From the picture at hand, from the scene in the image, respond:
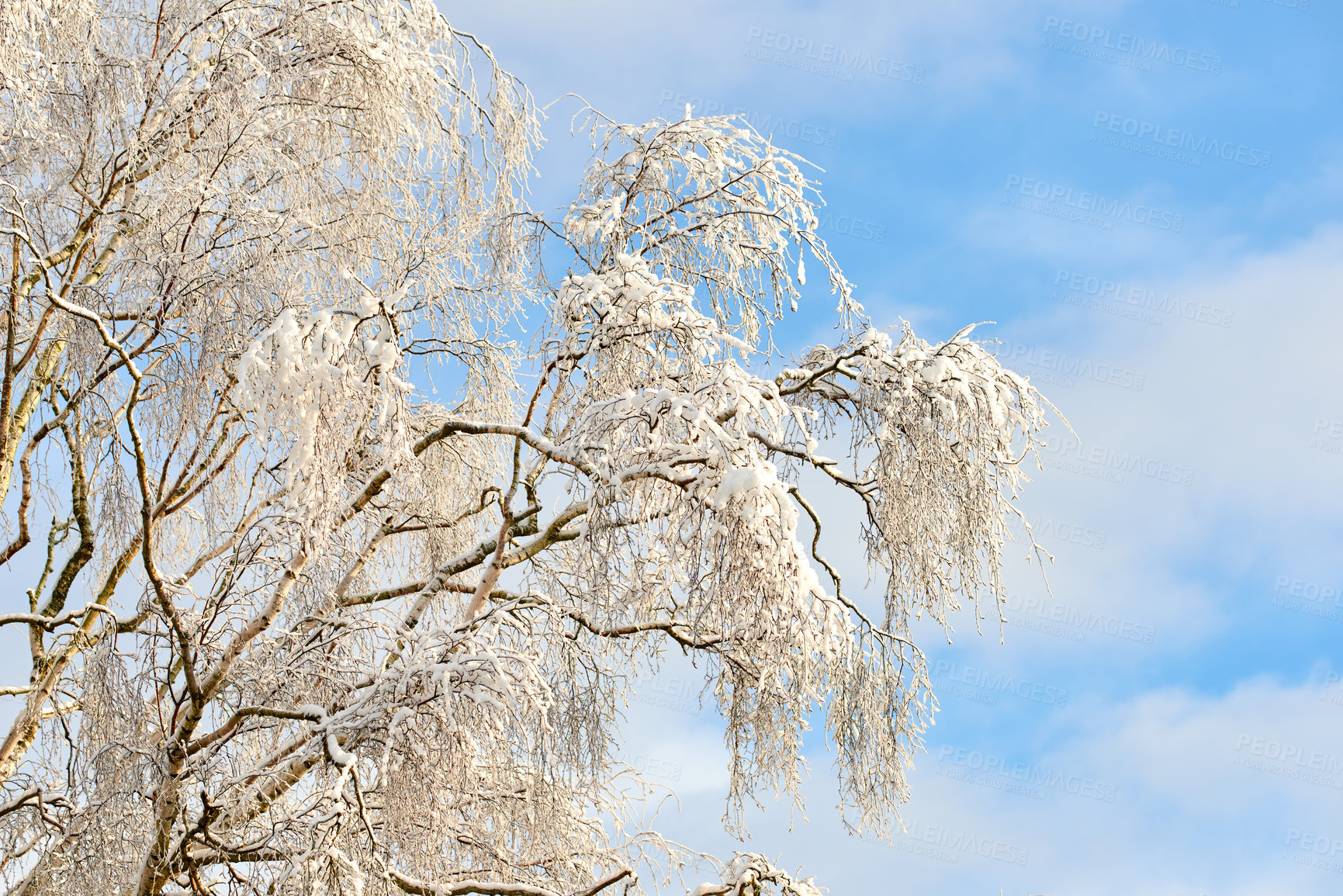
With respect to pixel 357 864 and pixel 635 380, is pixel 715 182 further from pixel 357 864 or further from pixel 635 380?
pixel 357 864

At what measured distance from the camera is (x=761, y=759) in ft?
16.0

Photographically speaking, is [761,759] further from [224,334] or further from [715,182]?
[224,334]

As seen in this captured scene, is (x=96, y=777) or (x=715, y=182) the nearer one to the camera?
(x=96, y=777)

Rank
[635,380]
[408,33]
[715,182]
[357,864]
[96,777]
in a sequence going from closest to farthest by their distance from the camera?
1. [357,864]
2. [96,777]
3. [635,380]
4. [715,182]
5. [408,33]

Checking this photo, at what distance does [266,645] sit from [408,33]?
350cm

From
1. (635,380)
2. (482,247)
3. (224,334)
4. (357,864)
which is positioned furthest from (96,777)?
(482,247)

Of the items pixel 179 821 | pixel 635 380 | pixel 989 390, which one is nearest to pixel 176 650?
pixel 179 821

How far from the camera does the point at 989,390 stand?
458 centimetres

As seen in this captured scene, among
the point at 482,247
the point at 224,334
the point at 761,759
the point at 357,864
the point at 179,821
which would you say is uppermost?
the point at 482,247

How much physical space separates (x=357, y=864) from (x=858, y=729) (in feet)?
7.69

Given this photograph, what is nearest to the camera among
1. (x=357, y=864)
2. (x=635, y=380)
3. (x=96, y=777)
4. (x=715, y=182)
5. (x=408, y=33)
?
(x=357, y=864)

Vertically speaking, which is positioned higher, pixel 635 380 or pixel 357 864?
pixel 635 380

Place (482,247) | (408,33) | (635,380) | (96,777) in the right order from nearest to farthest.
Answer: (96,777) → (635,380) → (482,247) → (408,33)

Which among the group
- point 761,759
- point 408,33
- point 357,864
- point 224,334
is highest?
point 408,33
